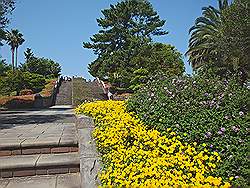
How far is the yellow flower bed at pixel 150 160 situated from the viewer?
2559mm

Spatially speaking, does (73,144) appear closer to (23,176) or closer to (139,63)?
(23,176)

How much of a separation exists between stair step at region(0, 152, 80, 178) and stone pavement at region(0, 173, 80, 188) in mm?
66

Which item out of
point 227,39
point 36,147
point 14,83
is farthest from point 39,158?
point 14,83

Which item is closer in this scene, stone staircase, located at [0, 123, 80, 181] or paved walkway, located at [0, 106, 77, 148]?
stone staircase, located at [0, 123, 80, 181]

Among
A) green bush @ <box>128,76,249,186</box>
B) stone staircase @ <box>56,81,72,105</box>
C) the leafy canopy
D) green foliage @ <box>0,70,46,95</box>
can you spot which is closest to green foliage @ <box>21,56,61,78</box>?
the leafy canopy

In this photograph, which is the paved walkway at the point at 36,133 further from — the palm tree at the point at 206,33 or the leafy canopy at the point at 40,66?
the leafy canopy at the point at 40,66

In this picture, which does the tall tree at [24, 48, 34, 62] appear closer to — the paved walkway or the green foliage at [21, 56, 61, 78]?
the green foliage at [21, 56, 61, 78]

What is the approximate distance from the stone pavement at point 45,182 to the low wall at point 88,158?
23 cm

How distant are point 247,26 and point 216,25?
9.66m

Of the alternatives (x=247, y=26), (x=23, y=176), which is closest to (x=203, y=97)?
(x=23, y=176)

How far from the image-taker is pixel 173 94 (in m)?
4.70

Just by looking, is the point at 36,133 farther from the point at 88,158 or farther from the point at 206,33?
the point at 206,33

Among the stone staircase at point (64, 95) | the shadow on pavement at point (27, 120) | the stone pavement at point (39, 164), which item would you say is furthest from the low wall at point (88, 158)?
the stone staircase at point (64, 95)

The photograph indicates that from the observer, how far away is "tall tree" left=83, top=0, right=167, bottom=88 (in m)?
32.3
